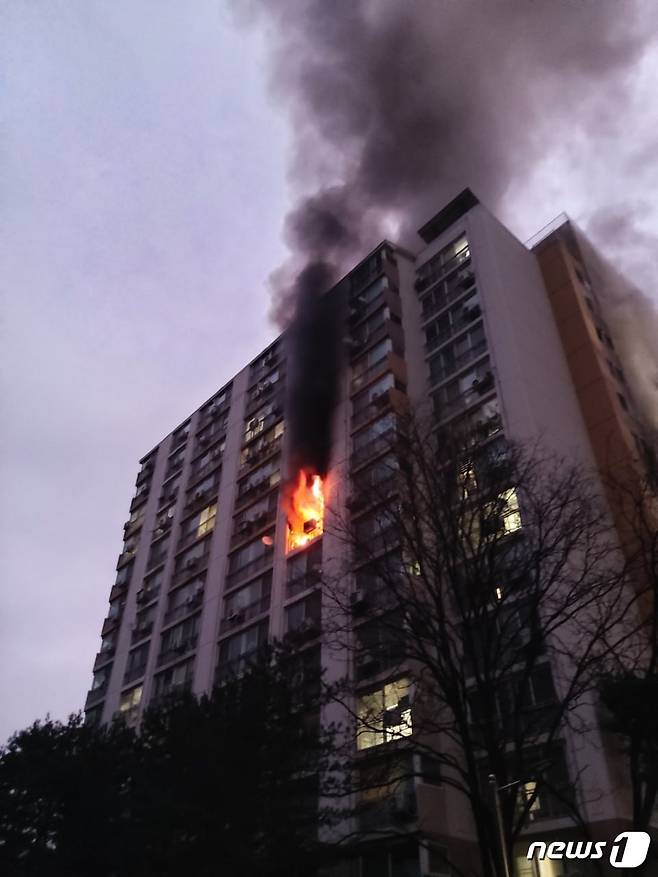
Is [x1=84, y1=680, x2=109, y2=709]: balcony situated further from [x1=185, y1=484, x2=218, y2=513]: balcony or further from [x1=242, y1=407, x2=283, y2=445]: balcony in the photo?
[x1=242, y1=407, x2=283, y2=445]: balcony

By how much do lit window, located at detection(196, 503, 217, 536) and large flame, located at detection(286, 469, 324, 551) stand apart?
7.64 meters

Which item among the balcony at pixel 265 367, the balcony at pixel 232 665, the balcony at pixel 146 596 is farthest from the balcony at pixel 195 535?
the balcony at pixel 265 367

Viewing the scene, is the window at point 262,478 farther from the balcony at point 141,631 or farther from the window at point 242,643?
the balcony at point 141,631

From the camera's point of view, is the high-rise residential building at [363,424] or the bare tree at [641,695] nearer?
the bare tree at [641,695]

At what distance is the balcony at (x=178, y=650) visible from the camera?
1455 inches

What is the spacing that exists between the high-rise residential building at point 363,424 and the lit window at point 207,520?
7.2 inches

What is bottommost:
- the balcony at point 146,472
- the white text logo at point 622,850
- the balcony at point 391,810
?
the white text logo at point 622,850

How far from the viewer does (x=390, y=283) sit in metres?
40.1

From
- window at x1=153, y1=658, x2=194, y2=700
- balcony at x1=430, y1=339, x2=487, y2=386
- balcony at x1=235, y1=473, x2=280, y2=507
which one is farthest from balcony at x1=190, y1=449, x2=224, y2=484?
balcony at x1=430, y1=339, x2=487, y2=386

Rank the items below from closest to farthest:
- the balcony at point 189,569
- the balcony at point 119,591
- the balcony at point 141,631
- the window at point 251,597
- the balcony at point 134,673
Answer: the window at point 251,597 → the balcony at point 134,673 → the balcony at point 189,569 → the balcony at point 141,631 → the balcony at point 119,591

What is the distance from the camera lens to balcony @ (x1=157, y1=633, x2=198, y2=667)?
3697cm

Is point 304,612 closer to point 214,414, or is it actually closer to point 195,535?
point 195,535

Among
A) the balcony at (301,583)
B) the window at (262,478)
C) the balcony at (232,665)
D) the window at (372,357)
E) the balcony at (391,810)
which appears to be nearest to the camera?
the balcony at (391,810)

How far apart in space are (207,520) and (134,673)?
9.37 m
